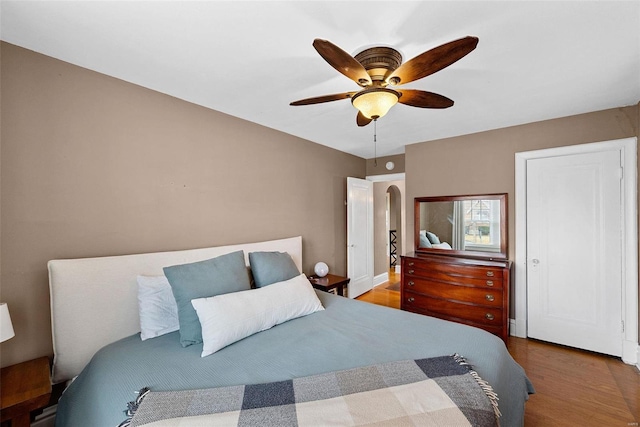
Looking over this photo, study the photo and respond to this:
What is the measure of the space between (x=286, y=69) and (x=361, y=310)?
1930 millimetres

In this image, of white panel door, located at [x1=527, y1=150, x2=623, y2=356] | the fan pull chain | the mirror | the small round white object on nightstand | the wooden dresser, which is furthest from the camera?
the small round white object on nightstand

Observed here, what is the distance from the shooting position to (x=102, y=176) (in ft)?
6.13

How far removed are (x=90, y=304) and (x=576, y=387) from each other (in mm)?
3715

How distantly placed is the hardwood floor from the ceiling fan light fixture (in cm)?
234

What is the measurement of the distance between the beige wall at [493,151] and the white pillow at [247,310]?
246 centimetres

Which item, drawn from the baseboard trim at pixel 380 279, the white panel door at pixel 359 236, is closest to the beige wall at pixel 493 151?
the white panel door at pixel 359 236

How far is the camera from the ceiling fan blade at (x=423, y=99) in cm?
165

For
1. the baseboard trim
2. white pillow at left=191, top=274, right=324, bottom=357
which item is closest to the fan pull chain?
white pillow at left=191, top=274, right=324, bottom=357

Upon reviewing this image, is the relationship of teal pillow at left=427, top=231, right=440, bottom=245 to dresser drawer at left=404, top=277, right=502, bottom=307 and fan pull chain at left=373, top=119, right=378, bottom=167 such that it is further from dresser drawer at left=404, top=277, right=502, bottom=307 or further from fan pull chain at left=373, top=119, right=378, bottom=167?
fan pull chain at left=373, top=119, right=378, bottom=167

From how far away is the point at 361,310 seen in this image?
212 cm

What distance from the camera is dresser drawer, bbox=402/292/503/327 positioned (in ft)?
9.18

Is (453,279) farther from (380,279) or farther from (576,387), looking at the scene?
(380,279)

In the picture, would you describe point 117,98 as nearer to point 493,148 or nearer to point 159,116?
point 159,116

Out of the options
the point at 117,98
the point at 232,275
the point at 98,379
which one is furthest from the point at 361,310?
the point at 117,98
